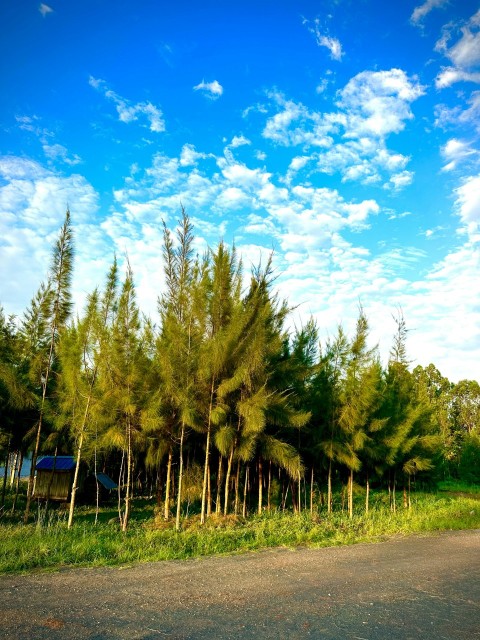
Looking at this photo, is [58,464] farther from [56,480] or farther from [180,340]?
[180,340]

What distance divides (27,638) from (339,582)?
4.29 meters

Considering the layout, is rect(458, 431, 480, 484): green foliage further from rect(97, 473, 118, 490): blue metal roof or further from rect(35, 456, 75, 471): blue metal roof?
rect(35, 456, 75, 471): blue metal roof

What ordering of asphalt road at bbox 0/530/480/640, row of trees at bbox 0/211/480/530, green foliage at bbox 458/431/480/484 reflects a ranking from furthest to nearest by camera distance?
1. green foliage at bbox 458/431/480/484
2. row of trees at bbox 0/211/480/530
3. asphalt road at bbox 0/530/480/640

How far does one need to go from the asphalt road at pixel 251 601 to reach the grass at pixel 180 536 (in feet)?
2.51

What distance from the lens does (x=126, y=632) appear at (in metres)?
4.49

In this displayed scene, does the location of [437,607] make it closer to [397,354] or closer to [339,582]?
[339,582]

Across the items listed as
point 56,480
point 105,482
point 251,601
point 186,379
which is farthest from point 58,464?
point 251,601

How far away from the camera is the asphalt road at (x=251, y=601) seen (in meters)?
4.58

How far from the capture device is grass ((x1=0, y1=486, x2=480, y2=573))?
7883 mm

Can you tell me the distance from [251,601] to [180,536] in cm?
506

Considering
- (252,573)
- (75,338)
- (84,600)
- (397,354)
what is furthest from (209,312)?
(397,354)

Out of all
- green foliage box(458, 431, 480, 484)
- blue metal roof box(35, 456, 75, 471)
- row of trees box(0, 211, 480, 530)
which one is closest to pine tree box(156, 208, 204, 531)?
row of trees box(0, 211, 480, 530)

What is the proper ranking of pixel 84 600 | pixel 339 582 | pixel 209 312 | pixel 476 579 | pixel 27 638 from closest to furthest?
pixel 27 638 < pixel 84 600 < pixel 339 582 < pixel 476 579 < pixel 209 312

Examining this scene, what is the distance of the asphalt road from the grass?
0.77 metres
